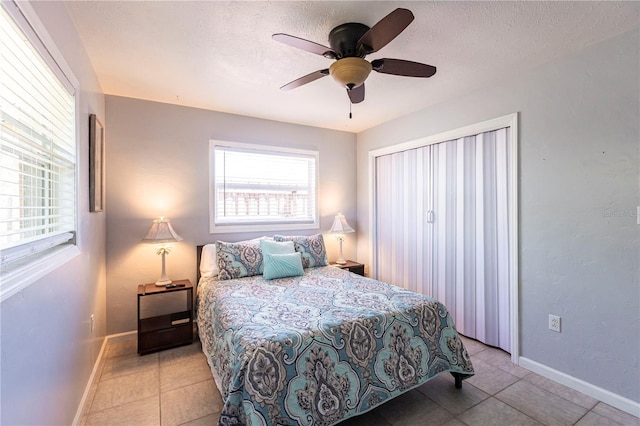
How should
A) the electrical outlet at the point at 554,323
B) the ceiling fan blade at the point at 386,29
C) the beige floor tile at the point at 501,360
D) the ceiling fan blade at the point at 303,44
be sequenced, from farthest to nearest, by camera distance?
the beige floor tile at the point at 501,360, the electrical outlet at the point at 554,323, the ceiling fan blade at the point at 303,44, the ceiling fan blade at the point at 386,29

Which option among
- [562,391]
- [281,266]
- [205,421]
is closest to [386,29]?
[281,266]

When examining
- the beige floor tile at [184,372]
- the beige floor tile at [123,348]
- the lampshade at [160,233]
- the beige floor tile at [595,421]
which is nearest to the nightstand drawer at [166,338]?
the beige floor tile at [123,348]

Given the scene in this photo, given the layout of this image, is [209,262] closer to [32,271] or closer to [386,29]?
[32,271]

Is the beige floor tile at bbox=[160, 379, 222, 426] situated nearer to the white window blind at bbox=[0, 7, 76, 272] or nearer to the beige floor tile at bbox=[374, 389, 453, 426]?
the beige floor tile at bbox=[374, 389, 453, 426]

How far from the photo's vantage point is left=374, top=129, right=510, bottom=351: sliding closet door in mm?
2723

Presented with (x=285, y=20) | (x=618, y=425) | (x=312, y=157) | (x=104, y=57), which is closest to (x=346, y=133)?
(x=312, y=157)

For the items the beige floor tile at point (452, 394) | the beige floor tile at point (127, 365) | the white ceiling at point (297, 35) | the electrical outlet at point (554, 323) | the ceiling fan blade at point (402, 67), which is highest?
the white ceiling at point (297, 35)

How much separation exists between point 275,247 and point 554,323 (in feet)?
8.05

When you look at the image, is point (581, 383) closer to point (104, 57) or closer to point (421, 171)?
point (421, 171)

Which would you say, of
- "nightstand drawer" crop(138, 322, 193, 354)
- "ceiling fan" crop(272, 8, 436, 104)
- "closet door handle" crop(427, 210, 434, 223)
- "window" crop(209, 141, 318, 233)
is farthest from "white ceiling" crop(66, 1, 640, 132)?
"nightstand drawer" crop(138, 322, 193, 354)

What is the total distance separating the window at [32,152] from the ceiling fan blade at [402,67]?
1.65m

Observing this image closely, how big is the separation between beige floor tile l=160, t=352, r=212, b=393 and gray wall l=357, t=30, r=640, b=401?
2660mm

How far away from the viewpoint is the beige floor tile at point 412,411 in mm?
1822

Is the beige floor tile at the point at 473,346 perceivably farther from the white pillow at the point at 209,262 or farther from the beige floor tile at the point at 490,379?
the white pillow at the point at 209,262
